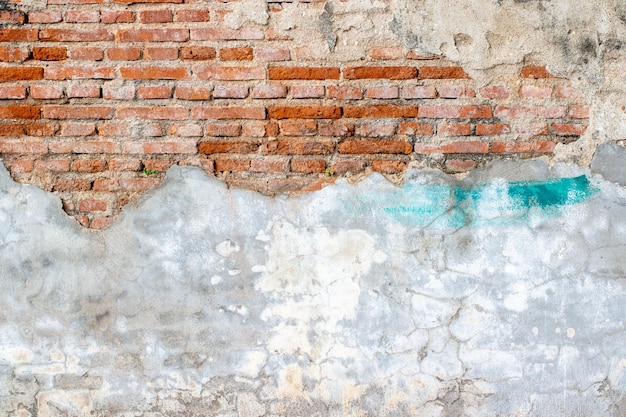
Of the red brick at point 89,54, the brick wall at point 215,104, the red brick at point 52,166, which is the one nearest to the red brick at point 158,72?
the brick wall at point 215,104

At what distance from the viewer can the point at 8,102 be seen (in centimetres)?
275

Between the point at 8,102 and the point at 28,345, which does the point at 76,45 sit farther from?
the point at 28,345

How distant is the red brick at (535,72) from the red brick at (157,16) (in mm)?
1509

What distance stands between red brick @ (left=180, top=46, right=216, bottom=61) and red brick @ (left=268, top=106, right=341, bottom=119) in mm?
338

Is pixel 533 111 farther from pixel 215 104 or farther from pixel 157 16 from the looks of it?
pixel 157 16

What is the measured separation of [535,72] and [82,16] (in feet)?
6.34

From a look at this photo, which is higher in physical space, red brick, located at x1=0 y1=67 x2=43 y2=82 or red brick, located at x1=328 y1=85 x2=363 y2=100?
red brick, located at x1=328 y1=85 x2=363 y2=100

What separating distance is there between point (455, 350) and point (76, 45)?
6.78 ft

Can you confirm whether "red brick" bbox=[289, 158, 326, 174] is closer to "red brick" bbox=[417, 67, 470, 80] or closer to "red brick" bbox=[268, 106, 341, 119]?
"red brick" bbox=[268, 106, 341, 119]

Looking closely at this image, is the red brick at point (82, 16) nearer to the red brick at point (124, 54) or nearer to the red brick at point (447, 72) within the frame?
the red brick at point (124, 54)

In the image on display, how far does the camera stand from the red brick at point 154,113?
108 inches

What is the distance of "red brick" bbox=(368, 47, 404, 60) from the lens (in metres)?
2.75

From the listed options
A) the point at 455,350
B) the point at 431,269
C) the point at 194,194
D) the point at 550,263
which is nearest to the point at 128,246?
the point at 194,194

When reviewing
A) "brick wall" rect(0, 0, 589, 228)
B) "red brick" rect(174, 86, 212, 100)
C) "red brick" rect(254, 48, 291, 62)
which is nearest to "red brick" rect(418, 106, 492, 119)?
"brick wall" rect(0, 0, 589, 228)
